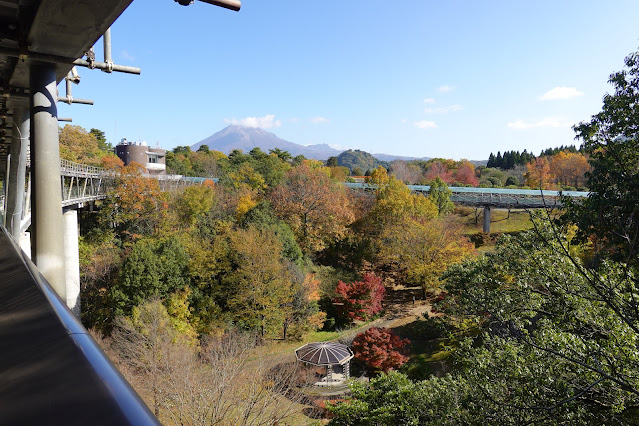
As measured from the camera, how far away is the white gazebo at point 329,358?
1176 centimetres

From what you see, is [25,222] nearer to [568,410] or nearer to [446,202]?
[568,410]

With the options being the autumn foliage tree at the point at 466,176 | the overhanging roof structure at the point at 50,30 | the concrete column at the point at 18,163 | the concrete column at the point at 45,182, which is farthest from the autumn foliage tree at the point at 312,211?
the autumn foliage tree at the point at 466,176

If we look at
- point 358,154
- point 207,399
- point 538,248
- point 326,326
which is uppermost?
point 358,154

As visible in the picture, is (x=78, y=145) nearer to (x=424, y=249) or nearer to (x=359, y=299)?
(x=359, y=299)

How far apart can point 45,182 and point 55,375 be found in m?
2.91

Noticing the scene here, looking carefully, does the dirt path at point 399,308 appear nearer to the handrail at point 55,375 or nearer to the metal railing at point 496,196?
the metal railing at point 496,196

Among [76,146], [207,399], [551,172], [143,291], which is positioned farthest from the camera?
[551,172]

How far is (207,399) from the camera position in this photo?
24.5ft

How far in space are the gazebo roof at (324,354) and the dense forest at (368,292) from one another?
78 cm

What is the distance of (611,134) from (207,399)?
31.2 ft

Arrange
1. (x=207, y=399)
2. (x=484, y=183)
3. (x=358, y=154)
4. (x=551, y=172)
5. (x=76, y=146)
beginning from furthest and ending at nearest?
(x=358, y=154) → (x=484, y=183) → (x=551, y=172) → (x=76, y=146) → (x=207, y=399)

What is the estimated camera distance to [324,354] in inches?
471

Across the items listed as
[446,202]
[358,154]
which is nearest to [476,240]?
[446,202]

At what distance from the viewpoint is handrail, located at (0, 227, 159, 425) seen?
51 cm
